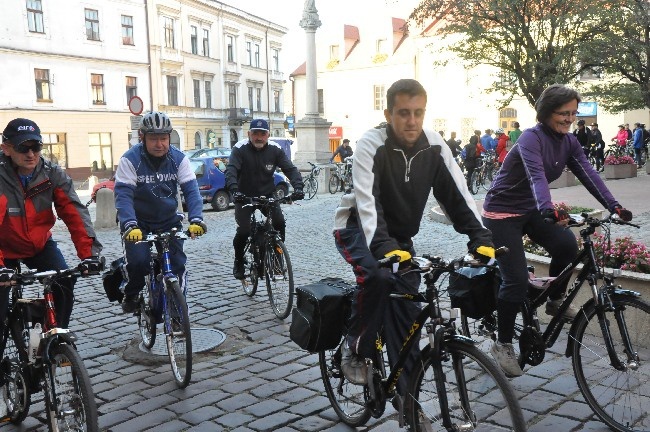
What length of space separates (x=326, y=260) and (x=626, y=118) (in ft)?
121

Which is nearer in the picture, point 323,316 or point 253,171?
point 323,316

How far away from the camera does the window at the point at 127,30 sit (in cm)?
4344

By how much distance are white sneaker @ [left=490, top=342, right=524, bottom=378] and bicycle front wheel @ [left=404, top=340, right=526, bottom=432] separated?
1.31m

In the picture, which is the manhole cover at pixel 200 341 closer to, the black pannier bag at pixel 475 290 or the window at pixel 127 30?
the black pannier bag at pixel 475 290

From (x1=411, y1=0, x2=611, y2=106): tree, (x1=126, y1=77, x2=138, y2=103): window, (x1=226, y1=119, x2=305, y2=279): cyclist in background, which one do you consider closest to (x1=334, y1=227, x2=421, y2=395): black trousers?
(x1=226, y1=119, x2=305, y2=279): cyclist in background

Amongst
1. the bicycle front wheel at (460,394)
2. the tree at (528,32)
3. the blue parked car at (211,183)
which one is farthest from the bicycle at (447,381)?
the tree at (528,32)

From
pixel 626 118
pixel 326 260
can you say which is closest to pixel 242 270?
pixel 326 260

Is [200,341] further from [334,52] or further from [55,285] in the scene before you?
[334,52]

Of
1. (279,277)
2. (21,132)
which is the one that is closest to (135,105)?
(279,277)

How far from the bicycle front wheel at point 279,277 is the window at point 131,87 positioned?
128ft

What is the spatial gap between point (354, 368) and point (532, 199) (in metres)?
1.72

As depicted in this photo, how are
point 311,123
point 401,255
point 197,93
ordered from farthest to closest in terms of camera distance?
point 197,93
point 311,123
point 401,255

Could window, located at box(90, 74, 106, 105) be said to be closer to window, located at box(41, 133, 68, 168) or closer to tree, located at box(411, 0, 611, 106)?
window, located at box(41, 133, 68, 168)

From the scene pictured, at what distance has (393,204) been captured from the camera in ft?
11.4
